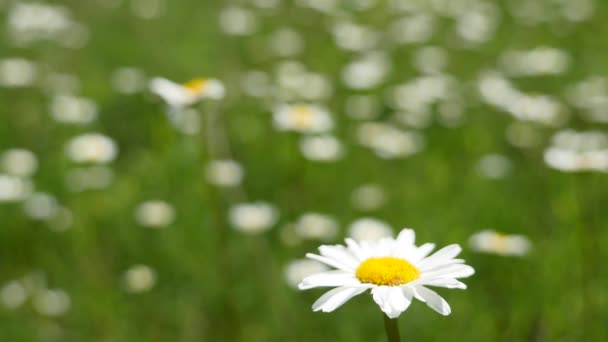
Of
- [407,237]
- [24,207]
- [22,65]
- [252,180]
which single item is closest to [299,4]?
[22,65]

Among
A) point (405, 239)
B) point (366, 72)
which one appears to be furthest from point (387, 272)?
point (366, 72)

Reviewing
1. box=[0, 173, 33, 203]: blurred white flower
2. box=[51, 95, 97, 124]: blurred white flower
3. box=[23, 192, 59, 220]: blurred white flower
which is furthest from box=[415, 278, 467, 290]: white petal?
box=[51, 95, 97, 124]: blurred white flower

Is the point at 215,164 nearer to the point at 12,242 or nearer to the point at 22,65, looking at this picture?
the point at 12,242

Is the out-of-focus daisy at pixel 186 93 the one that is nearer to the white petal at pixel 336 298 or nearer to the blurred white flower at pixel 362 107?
the white petal at pixel 336 298

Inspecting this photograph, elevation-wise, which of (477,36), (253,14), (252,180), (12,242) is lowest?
(12,242)

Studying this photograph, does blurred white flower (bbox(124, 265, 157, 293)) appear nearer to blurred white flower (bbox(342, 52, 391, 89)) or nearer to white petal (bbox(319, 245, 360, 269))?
white petal (bbox(319, 245, 360, 269))
